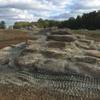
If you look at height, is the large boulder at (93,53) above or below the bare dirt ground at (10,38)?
above

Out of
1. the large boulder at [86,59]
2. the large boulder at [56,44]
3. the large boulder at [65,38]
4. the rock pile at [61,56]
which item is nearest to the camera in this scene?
the rock pile at [61,56]

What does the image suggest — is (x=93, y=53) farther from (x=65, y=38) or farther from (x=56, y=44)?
(x=65, y=38)

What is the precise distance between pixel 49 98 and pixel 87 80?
325 centimetres

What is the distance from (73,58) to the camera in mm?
16266

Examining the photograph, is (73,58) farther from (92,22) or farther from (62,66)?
(92,22)

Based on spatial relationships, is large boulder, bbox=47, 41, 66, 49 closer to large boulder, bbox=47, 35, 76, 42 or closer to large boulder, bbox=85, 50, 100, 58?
large boulder, bbox=47, 35, 76, 42

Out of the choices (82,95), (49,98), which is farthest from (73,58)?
(49,98)

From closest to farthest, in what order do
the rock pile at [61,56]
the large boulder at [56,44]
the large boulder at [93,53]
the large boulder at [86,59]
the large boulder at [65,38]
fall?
1. the rock pile at [61,56]
2. the large boulder at [86,59]
3. the large boulder at [93,53]
4. the large boulder at [56,44]
5. the large boulder at [65,38]

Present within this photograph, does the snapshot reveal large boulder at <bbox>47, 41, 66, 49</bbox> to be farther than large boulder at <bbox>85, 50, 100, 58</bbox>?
Yes

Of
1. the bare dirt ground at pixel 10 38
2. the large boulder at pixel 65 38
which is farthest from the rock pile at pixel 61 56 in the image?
the bare dirt ground at pixel 10 38

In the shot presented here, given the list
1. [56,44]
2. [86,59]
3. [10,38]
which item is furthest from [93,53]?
[10,38]


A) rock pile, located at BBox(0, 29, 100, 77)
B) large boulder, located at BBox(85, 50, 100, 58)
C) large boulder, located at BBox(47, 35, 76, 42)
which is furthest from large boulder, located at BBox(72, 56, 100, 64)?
large boulder, located at BBox(47, 35, 76, 42)

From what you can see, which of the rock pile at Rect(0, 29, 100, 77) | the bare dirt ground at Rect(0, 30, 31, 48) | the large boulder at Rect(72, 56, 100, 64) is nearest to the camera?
the rock pile at Rect(0, 29, 100, 77)

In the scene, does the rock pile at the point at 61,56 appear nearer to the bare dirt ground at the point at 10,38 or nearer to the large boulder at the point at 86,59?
the large boulder at the point at 86,59
